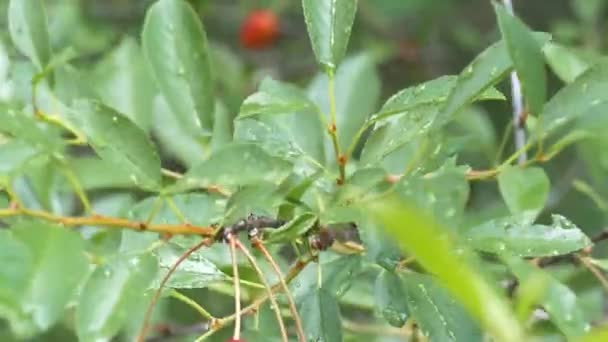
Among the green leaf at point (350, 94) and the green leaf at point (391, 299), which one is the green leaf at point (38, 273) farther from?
the green leaf at point (350, 94)

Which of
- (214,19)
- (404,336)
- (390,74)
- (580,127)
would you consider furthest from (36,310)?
(214,19)

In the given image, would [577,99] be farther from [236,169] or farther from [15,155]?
[15,155]

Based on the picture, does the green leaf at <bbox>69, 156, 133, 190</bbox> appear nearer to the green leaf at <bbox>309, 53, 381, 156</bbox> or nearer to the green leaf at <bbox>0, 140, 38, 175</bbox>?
the green leaf at <bbox>309, 53, 381, 156</bbox>

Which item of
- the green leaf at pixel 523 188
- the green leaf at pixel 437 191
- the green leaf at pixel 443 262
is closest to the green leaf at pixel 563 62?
the green leaf at pixel 523 188

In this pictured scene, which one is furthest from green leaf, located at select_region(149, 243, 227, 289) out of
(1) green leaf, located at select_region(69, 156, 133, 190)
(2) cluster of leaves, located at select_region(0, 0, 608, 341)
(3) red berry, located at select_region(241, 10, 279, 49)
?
(3) red berry, located at select_region(241, 10, 279, 49)

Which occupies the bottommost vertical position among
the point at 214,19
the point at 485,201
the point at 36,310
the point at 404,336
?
the point at 485,201

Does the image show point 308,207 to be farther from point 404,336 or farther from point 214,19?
point 214,19

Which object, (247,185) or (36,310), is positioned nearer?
(36,310)
